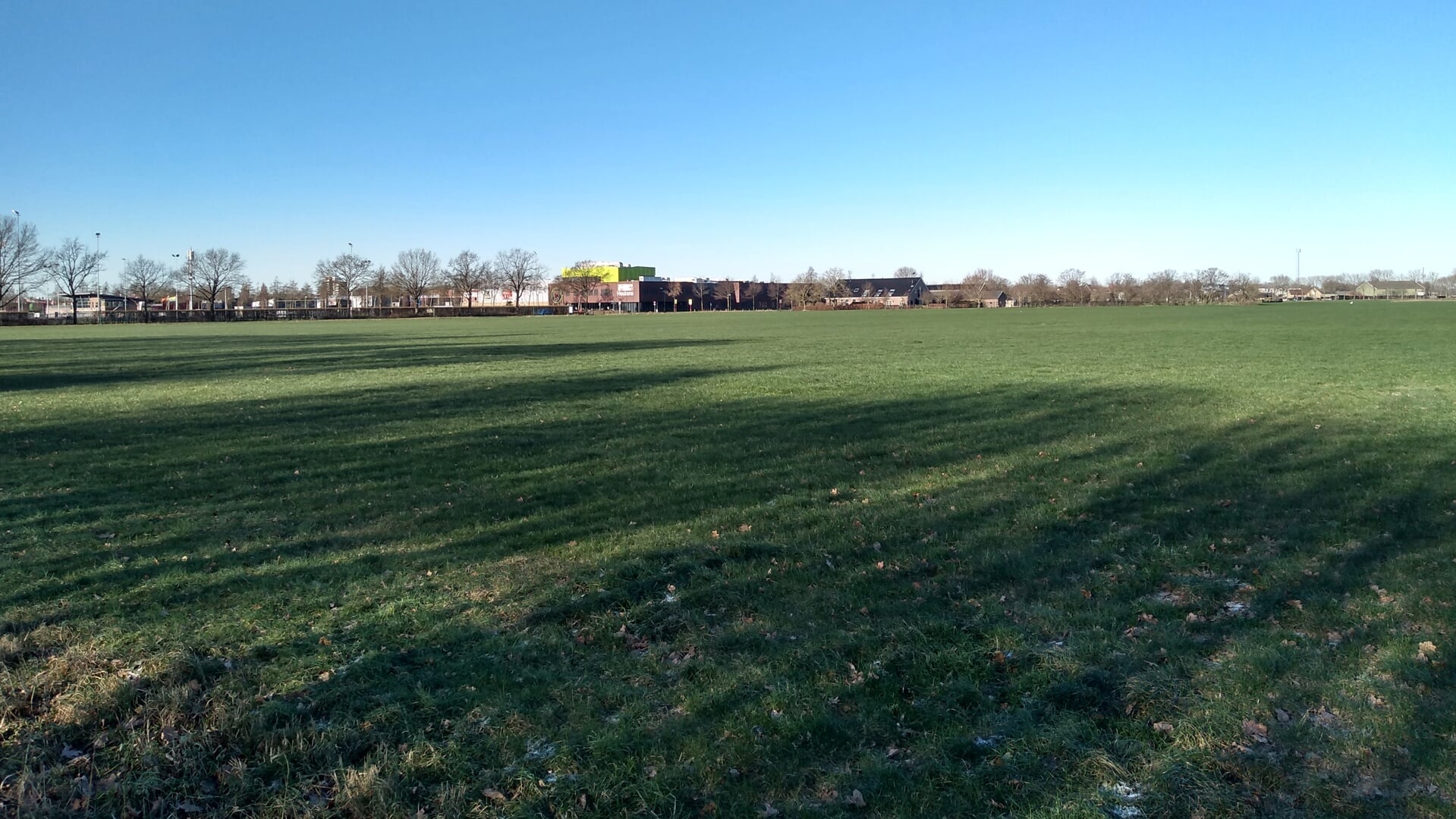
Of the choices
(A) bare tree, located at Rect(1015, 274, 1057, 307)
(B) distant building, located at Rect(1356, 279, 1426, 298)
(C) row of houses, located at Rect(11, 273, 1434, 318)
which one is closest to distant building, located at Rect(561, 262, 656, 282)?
(C) row of houses, located at Rect(11, 273, 1434, 318)

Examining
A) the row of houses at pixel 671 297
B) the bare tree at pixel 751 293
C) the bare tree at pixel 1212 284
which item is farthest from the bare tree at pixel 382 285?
the bare tree at pixel 1212 284

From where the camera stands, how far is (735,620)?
6062 mm

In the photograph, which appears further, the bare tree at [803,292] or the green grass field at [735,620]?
the bare tree at [803,292]

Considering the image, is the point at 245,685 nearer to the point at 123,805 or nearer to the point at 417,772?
the point at 123,805

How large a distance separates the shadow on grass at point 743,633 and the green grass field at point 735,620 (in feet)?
0.10

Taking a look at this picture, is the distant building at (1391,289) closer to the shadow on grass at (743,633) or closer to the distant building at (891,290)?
the distant building at (891,290)

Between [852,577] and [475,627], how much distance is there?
2.85 metres

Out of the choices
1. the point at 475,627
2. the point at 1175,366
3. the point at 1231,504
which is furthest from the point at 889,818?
the point at 1175,366

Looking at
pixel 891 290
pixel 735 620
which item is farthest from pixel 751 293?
pixel 735 620

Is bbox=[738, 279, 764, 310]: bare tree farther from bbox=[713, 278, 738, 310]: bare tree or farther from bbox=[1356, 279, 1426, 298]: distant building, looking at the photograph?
bbox=[1356, 279, 1426, 298]: distant building

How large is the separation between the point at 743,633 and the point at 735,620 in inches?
11.1

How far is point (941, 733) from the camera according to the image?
14.4 ft

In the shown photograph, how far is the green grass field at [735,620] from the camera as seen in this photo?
13.2 feet

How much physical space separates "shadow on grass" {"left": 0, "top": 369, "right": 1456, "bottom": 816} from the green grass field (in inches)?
1.1
